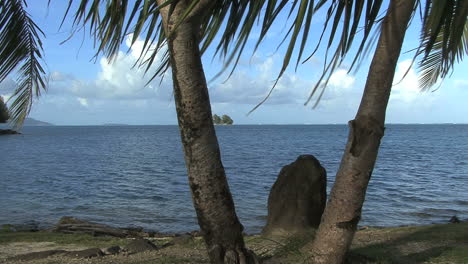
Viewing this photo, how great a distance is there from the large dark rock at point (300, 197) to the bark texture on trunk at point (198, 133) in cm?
360

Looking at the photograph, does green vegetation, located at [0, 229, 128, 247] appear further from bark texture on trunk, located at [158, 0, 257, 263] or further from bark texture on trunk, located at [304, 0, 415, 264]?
bark texture on trunk, located at [304, 0, 415, 264]

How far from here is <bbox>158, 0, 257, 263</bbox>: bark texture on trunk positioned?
3750 mm

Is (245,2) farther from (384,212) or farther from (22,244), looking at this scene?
(384,212)

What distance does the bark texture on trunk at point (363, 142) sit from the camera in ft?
12.2

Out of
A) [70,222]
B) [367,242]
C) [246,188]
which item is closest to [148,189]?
[246,188]

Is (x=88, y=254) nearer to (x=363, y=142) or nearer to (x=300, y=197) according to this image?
(x=300, y=197)

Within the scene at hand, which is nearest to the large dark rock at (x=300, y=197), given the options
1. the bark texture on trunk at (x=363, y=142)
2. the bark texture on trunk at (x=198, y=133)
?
the bark texture on trunk at (x=363, y=142)

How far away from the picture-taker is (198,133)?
12.4 feet

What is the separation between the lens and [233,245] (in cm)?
396

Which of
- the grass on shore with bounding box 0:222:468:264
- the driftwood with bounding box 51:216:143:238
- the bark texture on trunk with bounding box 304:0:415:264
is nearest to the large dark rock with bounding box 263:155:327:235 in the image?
the grass on shore with bounding box 0:222:468:264

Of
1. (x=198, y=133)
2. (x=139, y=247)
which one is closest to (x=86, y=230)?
(x=139, y=247)

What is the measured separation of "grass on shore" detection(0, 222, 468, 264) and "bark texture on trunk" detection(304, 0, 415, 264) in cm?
44

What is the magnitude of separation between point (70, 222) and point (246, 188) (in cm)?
1154

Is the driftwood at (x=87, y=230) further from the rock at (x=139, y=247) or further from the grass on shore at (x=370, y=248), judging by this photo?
the rock at (x=139, y=247)
